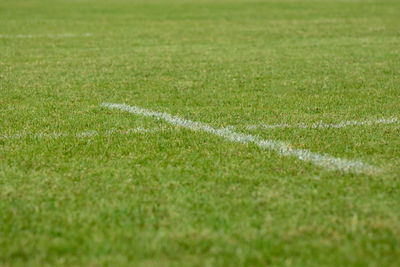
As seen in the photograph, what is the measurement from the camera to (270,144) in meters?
3.63

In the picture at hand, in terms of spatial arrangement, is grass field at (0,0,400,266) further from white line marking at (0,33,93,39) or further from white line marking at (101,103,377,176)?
white line marking at (0,33,93,39)

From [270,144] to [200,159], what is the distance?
53 cm

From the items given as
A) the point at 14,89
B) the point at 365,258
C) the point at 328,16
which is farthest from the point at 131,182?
the point at 328,16

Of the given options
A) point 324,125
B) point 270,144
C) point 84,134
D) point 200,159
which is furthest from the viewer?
point 324,125

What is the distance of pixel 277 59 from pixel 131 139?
3833mm

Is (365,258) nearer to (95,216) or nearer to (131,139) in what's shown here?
(95,216)

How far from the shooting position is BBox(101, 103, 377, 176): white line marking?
10.5 ft

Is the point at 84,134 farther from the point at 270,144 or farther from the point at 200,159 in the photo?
the point at 270,144

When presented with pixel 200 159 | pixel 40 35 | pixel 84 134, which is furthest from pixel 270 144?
pixel 40 35

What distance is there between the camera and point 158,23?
40.2 ft

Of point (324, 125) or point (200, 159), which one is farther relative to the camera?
point (324, 125)

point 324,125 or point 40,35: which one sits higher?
point 40,35

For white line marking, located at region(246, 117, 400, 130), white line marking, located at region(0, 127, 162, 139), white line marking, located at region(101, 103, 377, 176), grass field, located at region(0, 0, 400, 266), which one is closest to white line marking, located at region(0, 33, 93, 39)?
grass field, located at region(0, 0, 400, 266)

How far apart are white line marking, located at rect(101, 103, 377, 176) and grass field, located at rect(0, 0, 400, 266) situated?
16 mm
